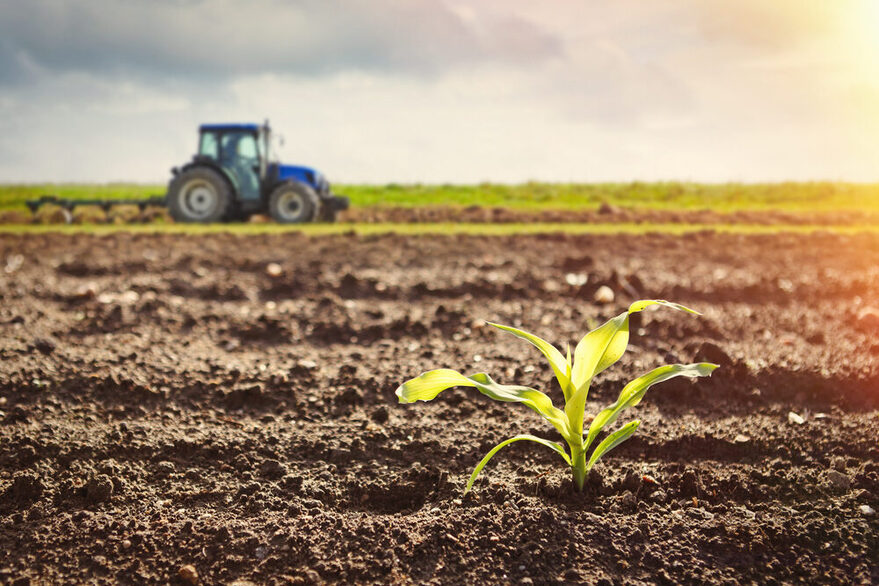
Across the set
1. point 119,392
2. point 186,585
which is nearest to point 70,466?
point 119,392

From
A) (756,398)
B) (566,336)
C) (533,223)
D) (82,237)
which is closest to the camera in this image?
(756,398)

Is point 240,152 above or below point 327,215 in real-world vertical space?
above

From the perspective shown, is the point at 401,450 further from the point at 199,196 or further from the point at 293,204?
the point at 199,196

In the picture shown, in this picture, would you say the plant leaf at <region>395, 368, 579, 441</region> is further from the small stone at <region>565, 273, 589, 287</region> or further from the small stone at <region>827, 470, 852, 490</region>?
the small stone at <region>565, 273, 589, 287</region>

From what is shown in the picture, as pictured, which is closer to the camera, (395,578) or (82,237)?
(395,578)

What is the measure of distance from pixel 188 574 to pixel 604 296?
3855 millimetres

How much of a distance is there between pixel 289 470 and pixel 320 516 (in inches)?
14.2

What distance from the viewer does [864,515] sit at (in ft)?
6.52

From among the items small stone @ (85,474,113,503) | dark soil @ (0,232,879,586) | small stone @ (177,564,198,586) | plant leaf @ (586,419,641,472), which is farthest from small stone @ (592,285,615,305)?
small stone @ (177,564,198,586)

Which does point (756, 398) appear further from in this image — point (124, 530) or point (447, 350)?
point (124, 530)

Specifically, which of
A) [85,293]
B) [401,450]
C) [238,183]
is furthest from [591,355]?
[238,183]

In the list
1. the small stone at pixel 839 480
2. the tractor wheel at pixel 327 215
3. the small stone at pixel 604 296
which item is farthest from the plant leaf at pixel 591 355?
the tractor wheel at pixel 327 215

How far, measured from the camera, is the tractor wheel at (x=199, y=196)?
12.2 m

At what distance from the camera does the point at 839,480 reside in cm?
218
